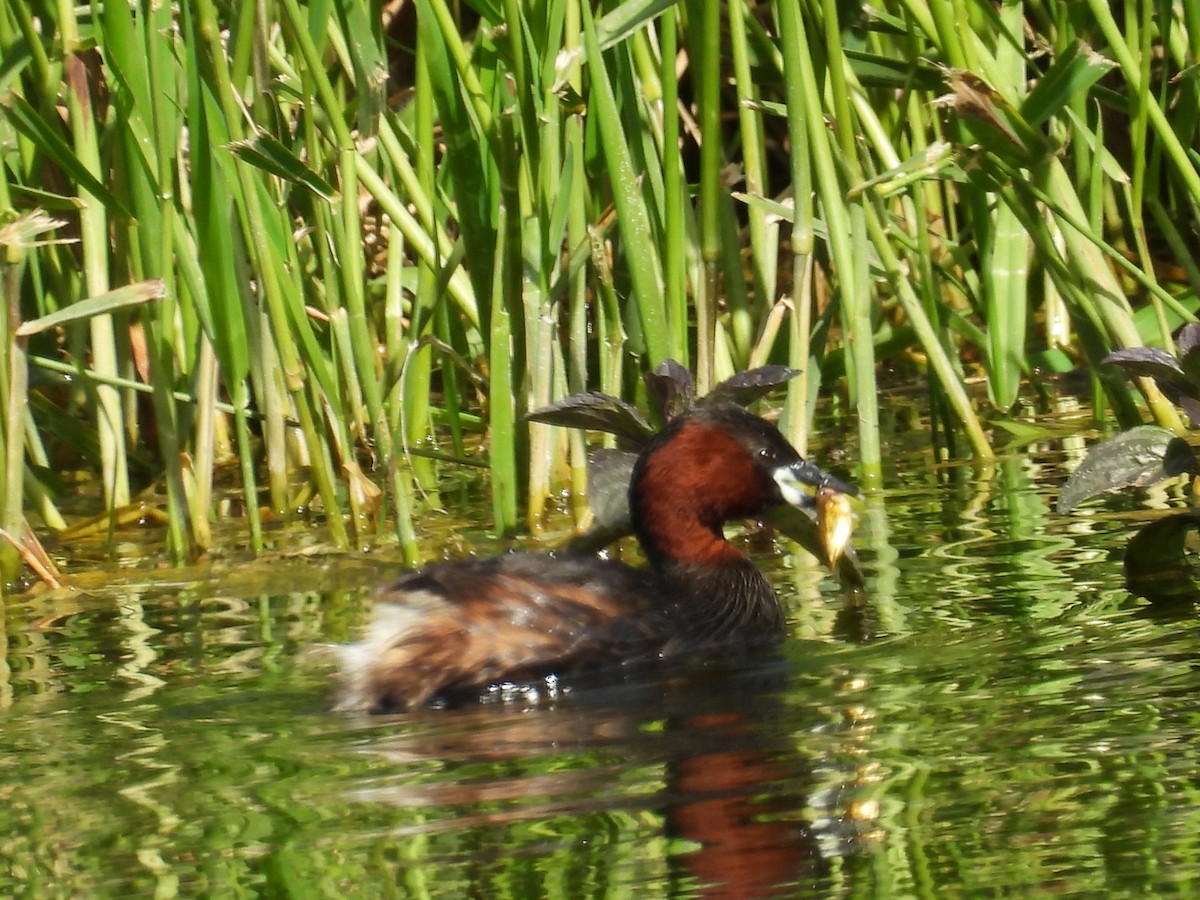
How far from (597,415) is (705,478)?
0.28m

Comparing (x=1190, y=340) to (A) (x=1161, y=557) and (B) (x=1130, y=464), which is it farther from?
(A) (x=1161, y=557)

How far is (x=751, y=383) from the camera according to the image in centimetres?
416

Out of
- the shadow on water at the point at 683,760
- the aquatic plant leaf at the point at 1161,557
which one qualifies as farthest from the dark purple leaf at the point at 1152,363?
the shadow on water at the point at 683,760

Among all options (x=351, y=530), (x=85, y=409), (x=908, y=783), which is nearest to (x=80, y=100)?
(x=351, y=530)

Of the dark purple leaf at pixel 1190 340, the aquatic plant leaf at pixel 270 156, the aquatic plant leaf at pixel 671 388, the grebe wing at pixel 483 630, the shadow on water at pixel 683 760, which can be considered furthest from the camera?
the aquatic plant leaf at pixel 671 388

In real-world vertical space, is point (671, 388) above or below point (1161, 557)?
above

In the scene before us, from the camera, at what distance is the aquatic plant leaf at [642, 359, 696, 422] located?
167 inches

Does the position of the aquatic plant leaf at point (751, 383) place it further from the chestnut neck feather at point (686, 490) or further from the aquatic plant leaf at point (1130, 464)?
the aquatic plant leaf at point (1130, 464)

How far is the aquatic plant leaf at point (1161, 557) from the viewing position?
374 centimetres

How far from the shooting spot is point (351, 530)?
496 cm

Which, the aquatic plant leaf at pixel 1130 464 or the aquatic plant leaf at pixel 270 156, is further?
the aquatic plant leaf at pixel 270 156

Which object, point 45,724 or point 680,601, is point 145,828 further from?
point 680,601

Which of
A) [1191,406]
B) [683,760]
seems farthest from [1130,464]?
[683,760]

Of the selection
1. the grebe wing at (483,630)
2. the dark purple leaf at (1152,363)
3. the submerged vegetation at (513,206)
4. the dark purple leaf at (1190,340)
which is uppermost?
the submerged vegetation at (513,206)
